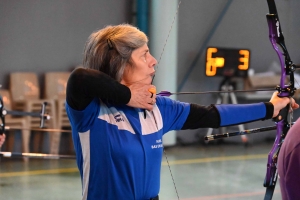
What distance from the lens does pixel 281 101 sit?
225 centimetres

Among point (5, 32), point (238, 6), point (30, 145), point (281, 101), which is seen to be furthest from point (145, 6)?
point (281, 101)

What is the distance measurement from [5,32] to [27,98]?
0.73 meters

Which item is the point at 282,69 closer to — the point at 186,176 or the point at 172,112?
the point at 172,112

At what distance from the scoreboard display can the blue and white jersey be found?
364 cm

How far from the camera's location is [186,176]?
208 inches

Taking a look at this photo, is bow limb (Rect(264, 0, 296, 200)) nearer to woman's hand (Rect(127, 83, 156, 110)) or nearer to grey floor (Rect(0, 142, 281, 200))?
woman's hand (Rect(127, 83, 156, 110))

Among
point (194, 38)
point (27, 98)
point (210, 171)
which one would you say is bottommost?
point (210, 171)

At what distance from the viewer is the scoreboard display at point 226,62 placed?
18.8 ft

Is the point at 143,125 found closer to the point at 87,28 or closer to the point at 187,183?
the point at 187,183

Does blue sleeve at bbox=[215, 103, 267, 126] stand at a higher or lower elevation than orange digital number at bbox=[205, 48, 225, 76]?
higher

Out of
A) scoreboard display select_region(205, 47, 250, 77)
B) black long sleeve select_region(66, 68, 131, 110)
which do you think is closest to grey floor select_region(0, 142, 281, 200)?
scoreboard display select_region(205, 47, 250, 77)

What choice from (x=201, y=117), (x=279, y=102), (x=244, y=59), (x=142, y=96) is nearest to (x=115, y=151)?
(x=142, y=96)

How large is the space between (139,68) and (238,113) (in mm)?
446

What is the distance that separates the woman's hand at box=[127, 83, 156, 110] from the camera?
5.86ft
